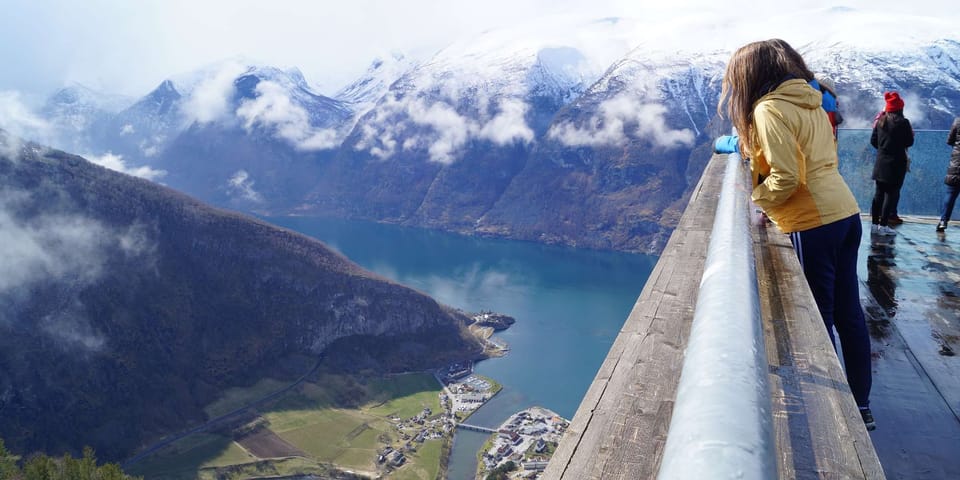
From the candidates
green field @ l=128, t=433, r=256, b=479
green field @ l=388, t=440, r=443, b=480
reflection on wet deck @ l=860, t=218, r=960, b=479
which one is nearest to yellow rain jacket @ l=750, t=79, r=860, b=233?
reflection on wet deck @ l=860, t=218, r=960, b=479

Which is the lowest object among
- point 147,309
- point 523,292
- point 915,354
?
point 147,309

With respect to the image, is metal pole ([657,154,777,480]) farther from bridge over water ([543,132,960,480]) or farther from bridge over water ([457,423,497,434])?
bridge over water ([457,423,497,434])

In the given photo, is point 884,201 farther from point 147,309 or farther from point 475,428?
point 147,309

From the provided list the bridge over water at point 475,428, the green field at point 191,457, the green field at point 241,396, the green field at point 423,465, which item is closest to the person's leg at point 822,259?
the green field at point 423,465

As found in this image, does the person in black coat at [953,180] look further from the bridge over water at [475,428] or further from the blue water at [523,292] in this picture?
the bridge over water at [475,428]

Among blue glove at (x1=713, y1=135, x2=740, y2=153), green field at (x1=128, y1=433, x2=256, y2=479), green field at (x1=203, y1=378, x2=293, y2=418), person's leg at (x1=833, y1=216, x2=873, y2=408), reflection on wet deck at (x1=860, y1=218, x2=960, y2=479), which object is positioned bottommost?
green field at (x1=203, y1=378, x2=293, y2=418)

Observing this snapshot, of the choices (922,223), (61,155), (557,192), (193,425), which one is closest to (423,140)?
(557,192)

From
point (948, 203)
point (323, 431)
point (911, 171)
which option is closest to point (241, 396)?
point (323, 431)
